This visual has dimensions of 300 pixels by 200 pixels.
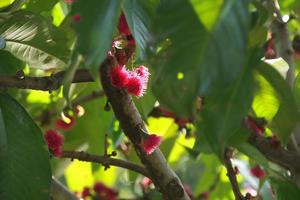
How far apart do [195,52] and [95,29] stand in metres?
0.09

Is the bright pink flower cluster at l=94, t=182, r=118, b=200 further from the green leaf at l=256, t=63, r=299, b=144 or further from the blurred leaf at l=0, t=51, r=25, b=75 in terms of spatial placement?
the green leaf at l=256, t=63, r=299, b=144

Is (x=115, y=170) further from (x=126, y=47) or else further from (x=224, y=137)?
(x=224, y=137)

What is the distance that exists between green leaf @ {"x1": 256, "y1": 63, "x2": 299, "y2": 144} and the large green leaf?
0.54 feet

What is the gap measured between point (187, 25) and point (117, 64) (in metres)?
0.32

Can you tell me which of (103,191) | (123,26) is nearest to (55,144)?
(123,26)

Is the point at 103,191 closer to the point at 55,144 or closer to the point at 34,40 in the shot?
the point at 55,144

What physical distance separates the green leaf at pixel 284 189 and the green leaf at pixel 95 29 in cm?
51

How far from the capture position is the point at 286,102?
2.30 feet

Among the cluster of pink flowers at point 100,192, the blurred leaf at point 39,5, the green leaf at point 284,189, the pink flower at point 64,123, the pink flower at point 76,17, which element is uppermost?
the pink flower at point 76,17

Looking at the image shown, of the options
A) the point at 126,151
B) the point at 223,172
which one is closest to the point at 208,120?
the point at 126,151

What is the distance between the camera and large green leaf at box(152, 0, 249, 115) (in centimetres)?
50

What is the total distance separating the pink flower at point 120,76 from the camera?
824mm

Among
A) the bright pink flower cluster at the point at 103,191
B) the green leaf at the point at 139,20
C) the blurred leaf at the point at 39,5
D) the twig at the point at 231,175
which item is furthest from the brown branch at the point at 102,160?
the bright pink flower cluster at the point at 103,191

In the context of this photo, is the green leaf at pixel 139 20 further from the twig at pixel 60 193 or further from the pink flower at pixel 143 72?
the twig at pixel 60 193
